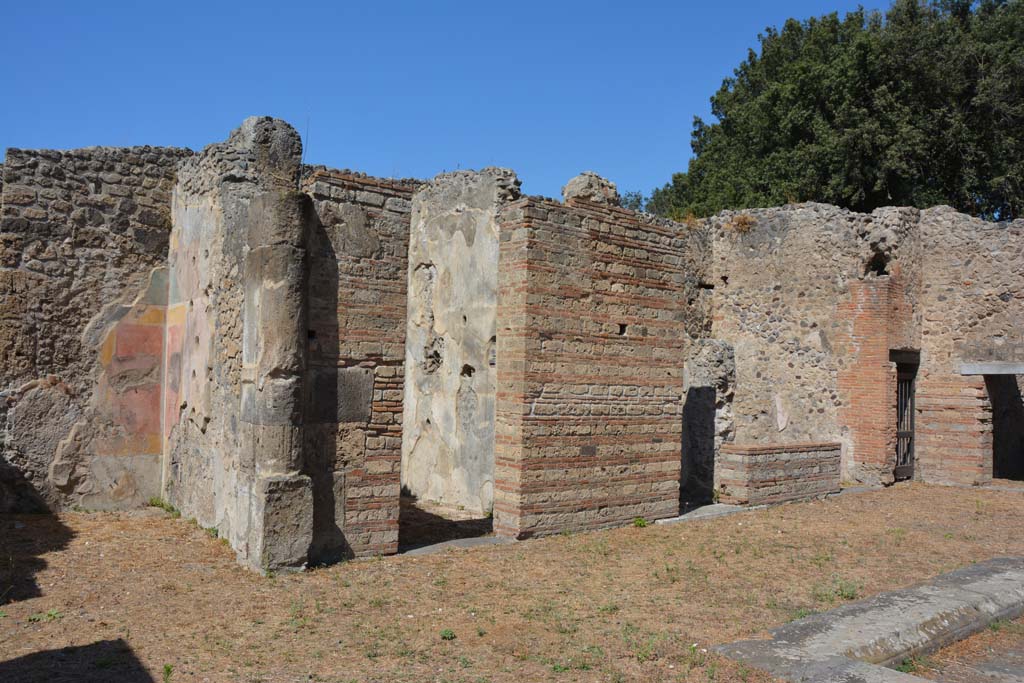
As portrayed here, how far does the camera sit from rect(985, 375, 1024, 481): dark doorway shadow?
47.1 feet

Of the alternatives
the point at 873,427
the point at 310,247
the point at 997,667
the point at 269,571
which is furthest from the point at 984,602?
the point at 873,427

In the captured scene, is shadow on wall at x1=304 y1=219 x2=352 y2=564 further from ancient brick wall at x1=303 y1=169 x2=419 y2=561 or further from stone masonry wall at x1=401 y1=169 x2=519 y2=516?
stone masonry wall at x1=401 y1=169 x2=519 y2=516

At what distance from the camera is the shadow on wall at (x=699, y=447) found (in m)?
11.0

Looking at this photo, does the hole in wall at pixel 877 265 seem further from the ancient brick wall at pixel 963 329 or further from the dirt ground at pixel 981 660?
the dirt ground at pixel 981 660

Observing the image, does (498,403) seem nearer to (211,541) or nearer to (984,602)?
(211,541)

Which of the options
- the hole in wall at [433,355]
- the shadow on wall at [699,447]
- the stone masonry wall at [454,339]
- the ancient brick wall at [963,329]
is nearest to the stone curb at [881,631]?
the shadow on wall at [699,447]

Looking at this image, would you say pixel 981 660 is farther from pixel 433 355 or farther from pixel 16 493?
pixel 16 493

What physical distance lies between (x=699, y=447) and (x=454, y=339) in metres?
3.80

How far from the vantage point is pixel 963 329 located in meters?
12.9

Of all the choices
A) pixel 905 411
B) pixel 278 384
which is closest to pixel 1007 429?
pixel 905 411

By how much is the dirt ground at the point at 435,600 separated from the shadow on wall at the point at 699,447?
214 cm

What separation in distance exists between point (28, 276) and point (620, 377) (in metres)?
6.27

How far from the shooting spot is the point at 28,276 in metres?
8.23

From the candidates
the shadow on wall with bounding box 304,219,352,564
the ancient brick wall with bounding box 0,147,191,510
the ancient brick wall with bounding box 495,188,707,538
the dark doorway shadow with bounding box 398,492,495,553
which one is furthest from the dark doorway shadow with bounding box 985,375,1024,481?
the ancient brick wall with bounding box 0,147,191,510
